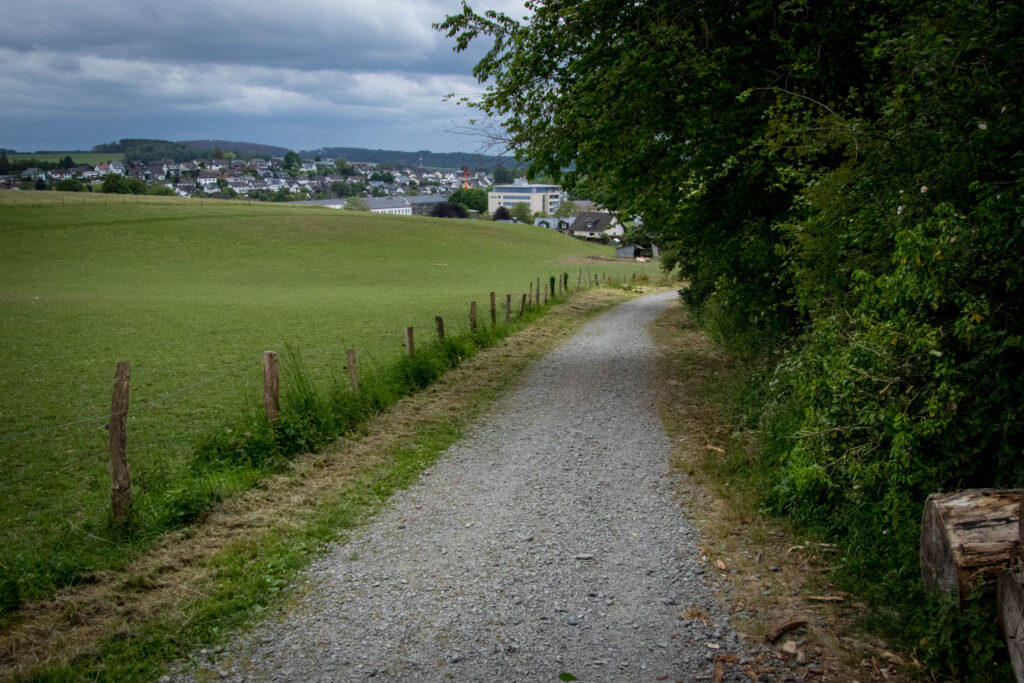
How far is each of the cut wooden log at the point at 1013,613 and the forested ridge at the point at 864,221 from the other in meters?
0.18

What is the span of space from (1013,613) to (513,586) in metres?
3.20

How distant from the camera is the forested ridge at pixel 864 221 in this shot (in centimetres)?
465

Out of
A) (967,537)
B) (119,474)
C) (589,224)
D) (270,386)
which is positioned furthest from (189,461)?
(589,224)

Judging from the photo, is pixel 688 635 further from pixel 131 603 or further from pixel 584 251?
pixel 584 251

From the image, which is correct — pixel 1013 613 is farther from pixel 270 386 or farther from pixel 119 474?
pixel 270 386

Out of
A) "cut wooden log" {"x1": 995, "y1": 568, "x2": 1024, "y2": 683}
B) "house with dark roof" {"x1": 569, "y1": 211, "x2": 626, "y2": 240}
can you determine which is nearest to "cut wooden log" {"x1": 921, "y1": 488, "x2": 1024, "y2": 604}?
"cut wooden log" {"x1": 995, "y1": 568, "x2": 1024, "y2": 683}

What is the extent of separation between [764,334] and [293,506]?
928 centimetres

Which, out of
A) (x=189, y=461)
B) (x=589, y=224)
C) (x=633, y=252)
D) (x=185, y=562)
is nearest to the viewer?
(x=185, y=562)

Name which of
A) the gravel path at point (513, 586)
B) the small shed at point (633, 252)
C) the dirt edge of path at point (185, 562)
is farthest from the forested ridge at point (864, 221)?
the small shed at point (633, 252)

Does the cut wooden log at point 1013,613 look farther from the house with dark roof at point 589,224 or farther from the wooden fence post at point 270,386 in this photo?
the house with dark roof at point 589,224

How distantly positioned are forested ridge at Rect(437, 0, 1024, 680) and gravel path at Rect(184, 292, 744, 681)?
1.32 m

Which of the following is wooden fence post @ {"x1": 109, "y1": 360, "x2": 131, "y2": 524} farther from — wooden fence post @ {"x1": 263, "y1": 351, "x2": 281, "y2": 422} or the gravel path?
wooden fence post @ {"x1": 263, "y1": 351, "x2": 281, "y2": 422}

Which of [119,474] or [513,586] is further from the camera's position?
[119,474]

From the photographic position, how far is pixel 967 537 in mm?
4039
